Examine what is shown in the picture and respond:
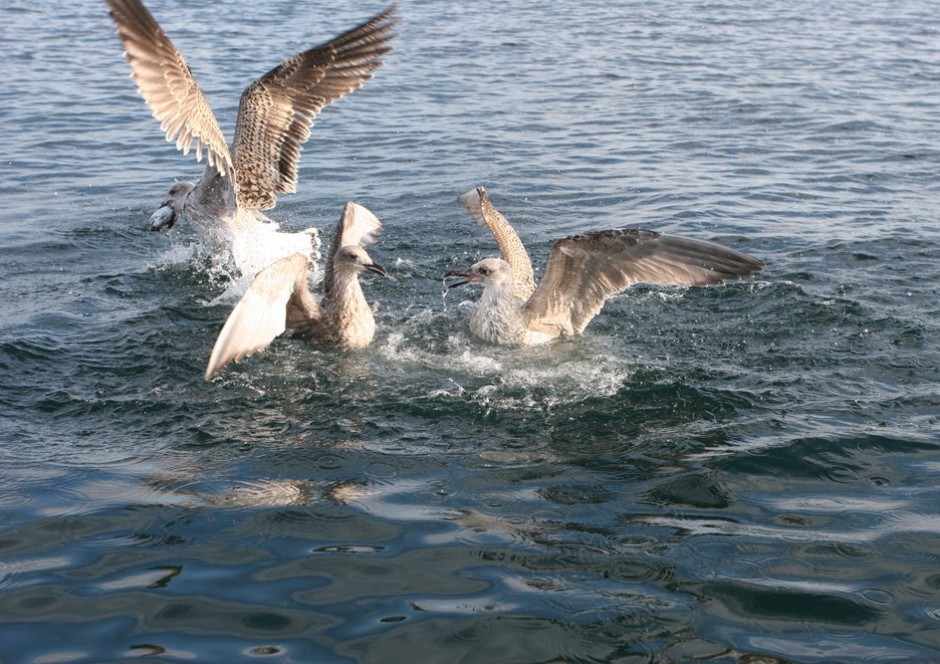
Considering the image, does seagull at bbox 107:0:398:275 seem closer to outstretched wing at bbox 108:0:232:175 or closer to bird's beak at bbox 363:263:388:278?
outstretched wing at bbox 108:0:232:175

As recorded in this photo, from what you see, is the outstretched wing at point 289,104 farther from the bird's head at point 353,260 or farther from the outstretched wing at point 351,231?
the bird's head at point 353,260

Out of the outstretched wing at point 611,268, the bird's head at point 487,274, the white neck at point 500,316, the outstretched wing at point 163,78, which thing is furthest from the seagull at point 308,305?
the outstretched wing at point 163,78

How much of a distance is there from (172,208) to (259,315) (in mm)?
3627

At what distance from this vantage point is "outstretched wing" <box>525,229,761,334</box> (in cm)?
684

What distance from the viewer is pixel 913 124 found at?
13.2 m

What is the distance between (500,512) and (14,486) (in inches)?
99.2

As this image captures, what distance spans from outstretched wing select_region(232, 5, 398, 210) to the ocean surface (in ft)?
3.06

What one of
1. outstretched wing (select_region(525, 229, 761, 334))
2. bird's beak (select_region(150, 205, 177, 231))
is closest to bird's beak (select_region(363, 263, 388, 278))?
outstretched wing (select_region(525, 229, 761, 334))

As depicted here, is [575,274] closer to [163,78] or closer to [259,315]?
[259,315]

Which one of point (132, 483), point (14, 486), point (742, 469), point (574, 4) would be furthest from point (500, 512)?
point (574, 4)

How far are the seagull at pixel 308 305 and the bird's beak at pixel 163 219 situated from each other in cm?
210

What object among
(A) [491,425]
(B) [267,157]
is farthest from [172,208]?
(A) [491,425]

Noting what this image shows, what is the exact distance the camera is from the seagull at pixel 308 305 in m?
6.42

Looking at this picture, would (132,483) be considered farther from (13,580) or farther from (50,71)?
(50,71)
